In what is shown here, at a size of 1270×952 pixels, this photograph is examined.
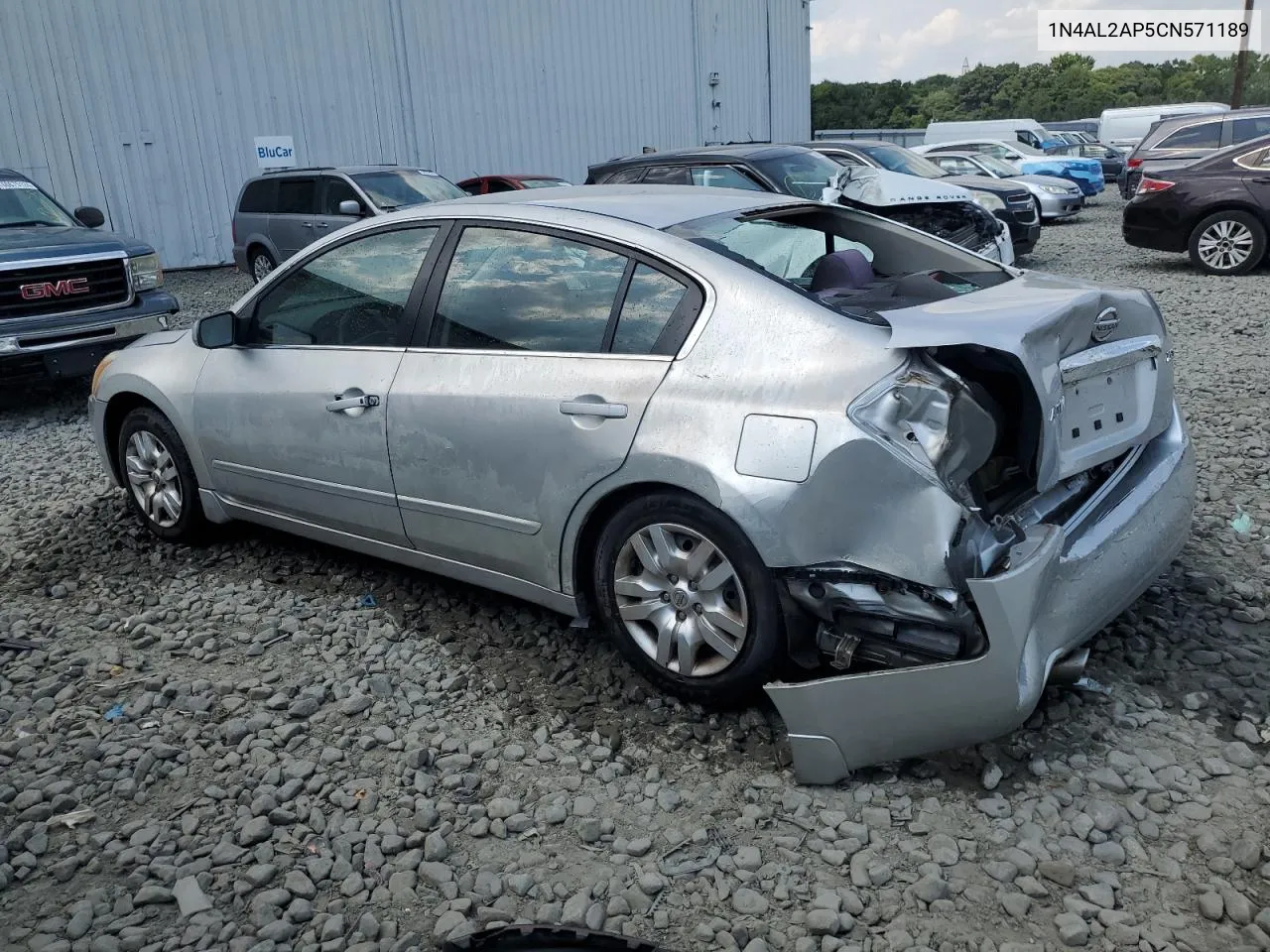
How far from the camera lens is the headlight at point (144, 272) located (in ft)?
27.1

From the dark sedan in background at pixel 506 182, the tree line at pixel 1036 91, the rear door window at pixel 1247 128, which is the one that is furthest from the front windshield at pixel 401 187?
the tree line at pixel 1036 91

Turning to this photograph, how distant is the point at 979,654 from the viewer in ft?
8.39

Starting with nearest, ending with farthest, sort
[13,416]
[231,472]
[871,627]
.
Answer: [871,627] < [231,472] < [13,416]

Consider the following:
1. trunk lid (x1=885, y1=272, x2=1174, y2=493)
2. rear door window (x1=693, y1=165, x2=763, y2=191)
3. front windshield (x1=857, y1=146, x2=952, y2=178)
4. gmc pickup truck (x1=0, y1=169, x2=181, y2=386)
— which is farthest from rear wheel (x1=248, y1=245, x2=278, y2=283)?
trunk lid (x1=885, y1=272, x2=1174, y2=493)

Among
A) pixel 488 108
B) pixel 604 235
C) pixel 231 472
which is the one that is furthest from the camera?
pixel 488 108

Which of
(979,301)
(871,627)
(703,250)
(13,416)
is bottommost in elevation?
(13,416)

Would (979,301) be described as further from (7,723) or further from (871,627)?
(7,723)

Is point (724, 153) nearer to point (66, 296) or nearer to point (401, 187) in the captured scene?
point (401, 187)

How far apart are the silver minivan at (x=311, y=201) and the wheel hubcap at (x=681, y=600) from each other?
32.9 feet

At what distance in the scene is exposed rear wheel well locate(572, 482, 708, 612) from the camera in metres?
3.04

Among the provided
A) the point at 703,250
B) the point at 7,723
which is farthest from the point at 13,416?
the point at 703,250

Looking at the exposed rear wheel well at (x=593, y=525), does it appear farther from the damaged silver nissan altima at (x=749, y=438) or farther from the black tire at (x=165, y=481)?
the black tire at (x=165, y=481)

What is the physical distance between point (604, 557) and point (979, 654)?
1.17 meters

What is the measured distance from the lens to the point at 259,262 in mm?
13922
